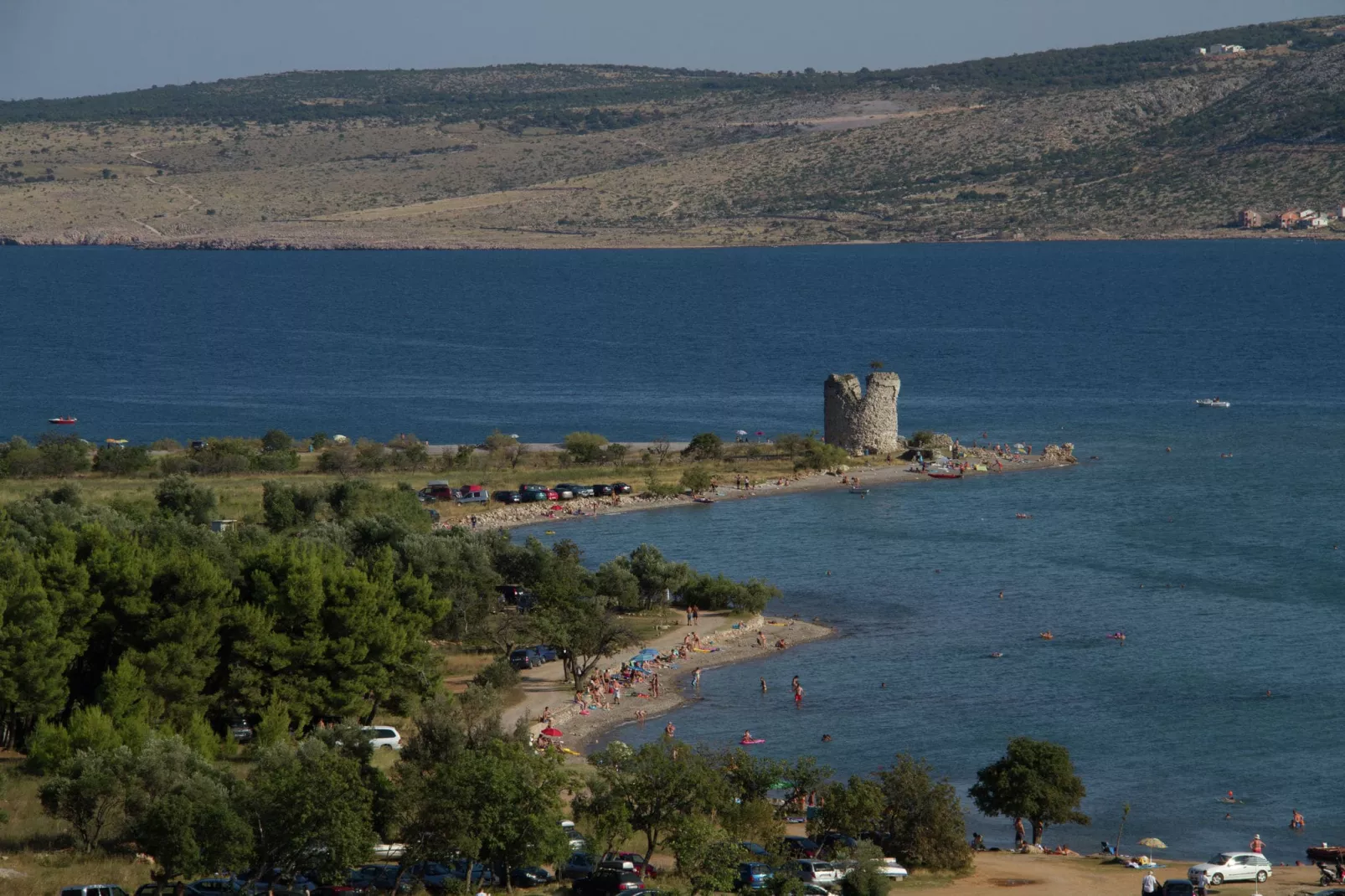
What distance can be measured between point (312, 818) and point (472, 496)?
37780 mm

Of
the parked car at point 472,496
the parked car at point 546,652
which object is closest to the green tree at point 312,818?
the parked car at point 546,652

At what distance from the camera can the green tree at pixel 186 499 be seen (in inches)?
2162

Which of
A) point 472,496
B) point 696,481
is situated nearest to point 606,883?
point 472,496

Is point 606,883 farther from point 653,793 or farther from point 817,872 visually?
point 817,872

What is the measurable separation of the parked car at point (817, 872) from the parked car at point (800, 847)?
0.90 meters

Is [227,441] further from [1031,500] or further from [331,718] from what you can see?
[331,718]

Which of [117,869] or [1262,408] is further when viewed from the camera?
[1262,408]

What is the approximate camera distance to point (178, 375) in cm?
11356

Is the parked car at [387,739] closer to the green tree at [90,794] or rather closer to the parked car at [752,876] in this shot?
the green tree at [90,794]

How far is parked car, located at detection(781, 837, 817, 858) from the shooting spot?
96.1ft

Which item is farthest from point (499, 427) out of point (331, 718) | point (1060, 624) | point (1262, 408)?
point (331, 718)

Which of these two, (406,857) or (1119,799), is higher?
(406,857)

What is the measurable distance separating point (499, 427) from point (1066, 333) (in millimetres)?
58763

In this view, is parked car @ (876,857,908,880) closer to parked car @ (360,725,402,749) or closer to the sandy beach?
the sandy beach
